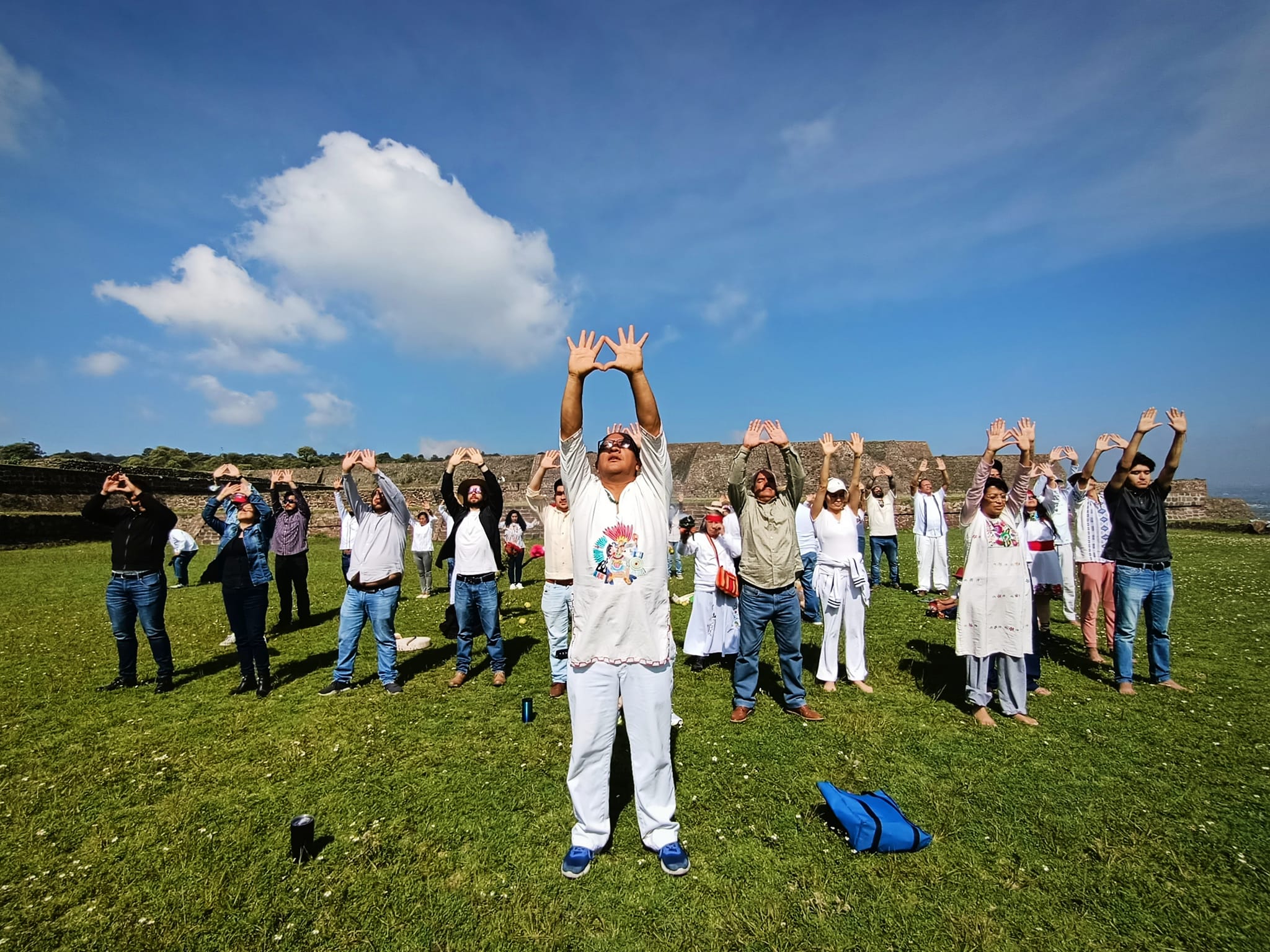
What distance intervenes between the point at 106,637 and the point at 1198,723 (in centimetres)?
1409

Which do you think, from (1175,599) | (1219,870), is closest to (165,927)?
(1219,870)

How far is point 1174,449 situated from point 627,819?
6583mm

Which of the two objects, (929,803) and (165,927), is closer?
(165,927)

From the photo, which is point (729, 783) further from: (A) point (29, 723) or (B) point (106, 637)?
(B) point (106, 637)

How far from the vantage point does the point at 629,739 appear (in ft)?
10.8

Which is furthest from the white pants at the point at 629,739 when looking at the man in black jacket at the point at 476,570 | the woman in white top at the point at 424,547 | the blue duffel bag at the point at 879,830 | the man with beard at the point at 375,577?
the woman in white top at the point at 424,547

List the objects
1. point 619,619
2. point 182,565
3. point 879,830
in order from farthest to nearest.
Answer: point 182,565 → point 879,830 → point 619,619

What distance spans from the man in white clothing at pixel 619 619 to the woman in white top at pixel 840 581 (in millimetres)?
3488

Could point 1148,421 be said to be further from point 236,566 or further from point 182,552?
point 182,552

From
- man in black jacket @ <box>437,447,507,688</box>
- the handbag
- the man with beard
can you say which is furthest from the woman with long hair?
the handbag

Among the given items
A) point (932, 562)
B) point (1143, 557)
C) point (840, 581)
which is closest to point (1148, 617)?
point (1143, 557)

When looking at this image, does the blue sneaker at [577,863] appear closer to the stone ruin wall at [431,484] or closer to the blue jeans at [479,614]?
the blue jeans at [479,614]

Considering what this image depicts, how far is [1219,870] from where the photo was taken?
3297mm

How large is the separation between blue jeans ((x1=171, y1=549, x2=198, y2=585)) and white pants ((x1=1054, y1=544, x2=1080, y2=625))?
18.1m
